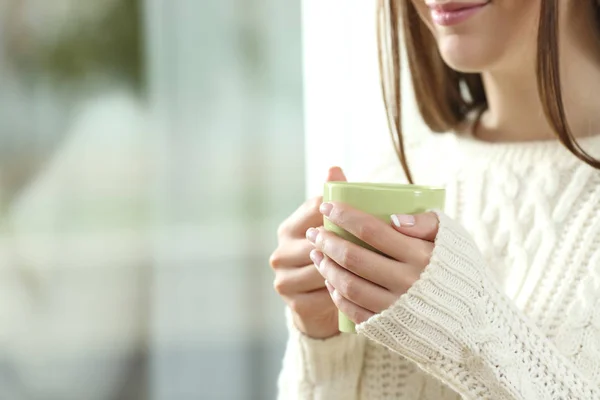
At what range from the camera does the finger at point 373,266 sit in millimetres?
591

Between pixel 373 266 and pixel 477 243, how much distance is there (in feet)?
1.06

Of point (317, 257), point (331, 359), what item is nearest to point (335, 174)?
point (317, 257)

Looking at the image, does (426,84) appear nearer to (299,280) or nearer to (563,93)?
(563,93)

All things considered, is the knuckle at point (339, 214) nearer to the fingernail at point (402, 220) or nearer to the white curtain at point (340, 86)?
the fingernail at point (402, 220)

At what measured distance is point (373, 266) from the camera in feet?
1.94

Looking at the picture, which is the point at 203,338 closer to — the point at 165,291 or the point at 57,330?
the point at 165,291

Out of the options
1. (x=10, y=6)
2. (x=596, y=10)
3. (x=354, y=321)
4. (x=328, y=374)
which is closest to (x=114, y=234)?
(x=10, y=6)

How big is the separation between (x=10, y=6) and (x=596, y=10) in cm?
83

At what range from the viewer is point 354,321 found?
24.6 inches

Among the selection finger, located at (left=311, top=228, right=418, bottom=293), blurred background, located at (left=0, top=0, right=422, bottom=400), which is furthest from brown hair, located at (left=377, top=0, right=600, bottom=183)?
finger, located at (left=311, top=228, right=418, bottom=293)

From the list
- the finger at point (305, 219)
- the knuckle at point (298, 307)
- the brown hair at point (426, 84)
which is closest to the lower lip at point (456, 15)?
the brown hair at point (426, 84)

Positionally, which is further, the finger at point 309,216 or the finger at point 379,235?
the finger at point 309,216

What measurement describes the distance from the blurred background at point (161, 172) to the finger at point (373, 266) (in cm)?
46

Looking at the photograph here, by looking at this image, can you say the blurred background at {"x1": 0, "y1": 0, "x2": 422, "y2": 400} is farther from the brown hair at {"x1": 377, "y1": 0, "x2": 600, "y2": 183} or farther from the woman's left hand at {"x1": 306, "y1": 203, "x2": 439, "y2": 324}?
the woman's left hand at {"x1": 306, "y1": 203, "x2": 439, "y2": 324}
